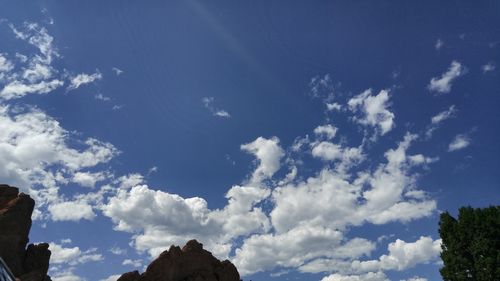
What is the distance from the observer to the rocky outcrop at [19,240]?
86.2m

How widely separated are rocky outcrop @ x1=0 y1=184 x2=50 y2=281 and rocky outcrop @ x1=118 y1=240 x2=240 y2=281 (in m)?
20.4

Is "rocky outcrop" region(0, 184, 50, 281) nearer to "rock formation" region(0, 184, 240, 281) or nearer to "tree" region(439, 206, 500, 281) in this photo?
"rock formation" region(0, 184, 240, 281)

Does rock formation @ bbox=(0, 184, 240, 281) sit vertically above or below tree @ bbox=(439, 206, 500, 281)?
above

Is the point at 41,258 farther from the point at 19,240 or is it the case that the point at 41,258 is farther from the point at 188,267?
the point at 188,267

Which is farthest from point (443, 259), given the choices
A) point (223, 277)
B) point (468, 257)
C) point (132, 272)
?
point (132, 272)

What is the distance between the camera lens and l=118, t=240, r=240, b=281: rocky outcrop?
109250 millimetres

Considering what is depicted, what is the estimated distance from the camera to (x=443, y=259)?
174 feet

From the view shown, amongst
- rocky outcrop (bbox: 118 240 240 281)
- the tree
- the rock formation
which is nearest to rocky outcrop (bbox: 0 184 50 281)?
the rock formation

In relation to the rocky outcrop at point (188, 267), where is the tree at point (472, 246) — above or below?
below

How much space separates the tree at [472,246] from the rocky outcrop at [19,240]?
7264 centimetres

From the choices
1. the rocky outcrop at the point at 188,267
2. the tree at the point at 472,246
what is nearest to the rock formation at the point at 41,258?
the rocky outcrop at the point at 188,267

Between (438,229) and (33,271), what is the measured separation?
74.2 metres

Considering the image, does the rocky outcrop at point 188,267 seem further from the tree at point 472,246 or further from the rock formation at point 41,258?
the tree at point 472,246

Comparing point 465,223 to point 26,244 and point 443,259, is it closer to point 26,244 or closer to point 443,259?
point 443,259
